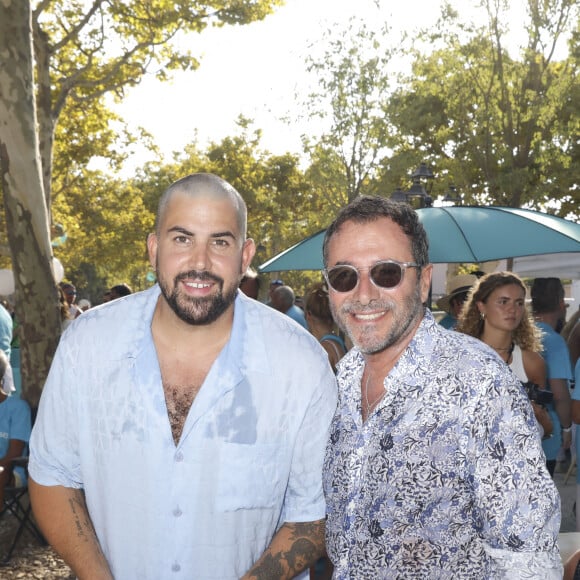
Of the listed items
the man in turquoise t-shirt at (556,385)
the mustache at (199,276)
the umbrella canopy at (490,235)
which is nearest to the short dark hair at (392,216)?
the mustache at (199,276)

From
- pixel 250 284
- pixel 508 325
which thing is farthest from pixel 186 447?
pixel 250 284

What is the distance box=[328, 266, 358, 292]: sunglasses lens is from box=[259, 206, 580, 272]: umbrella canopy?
4.09m

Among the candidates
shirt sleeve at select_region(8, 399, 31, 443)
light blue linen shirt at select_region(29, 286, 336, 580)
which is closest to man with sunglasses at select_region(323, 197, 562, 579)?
light blue linen shirt at select_region(29, 286, 336, 580)

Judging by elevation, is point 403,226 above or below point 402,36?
below

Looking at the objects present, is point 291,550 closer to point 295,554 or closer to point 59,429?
point 295,554

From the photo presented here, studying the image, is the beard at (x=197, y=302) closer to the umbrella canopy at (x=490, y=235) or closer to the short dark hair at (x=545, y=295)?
the umbrella canopy at (x=490, y=235)

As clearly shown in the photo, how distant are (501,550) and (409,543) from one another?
0.26 meters

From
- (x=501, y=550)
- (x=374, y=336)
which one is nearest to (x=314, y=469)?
(x=374, y=336)

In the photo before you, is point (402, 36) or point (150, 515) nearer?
point (150, 515)

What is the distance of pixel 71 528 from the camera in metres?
2.57

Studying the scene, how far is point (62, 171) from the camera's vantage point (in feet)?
80.3

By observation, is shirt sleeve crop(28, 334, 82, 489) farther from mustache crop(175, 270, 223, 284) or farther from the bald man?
mustache crop(175, 270, 223, 284)

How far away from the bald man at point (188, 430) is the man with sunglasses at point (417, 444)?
0.61ft

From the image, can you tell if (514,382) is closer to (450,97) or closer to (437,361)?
(437,361)
